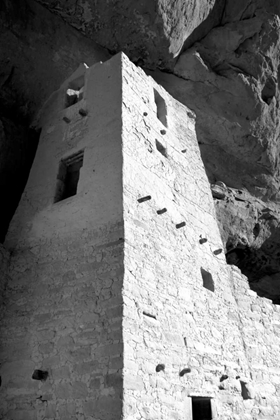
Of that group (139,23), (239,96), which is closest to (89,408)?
(139,23)

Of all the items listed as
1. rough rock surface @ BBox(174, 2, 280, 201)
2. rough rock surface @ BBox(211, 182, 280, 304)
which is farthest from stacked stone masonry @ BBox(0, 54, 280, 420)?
rough rock surface @ BBox(174, 2, 280, 201)

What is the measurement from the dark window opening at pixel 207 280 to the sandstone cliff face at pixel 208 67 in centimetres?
421

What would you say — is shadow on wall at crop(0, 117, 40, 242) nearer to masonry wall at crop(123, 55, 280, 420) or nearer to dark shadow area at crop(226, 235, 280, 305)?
masonry wall at crop(123, 55, 280, 420)

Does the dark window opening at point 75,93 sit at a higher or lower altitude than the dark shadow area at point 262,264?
higher

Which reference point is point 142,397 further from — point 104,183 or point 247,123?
point 247,123

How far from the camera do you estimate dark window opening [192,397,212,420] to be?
6.04 m

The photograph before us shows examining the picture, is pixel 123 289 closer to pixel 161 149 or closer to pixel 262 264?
pixel 161 149

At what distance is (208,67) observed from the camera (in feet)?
44.4

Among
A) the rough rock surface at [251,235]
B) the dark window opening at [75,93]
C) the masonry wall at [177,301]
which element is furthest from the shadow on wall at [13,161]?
the rough rock surface at [251,235]

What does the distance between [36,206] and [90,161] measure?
1.34 metres

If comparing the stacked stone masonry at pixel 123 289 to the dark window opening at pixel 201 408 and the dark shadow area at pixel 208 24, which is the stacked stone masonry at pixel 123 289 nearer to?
the dark window opening at pixel 201 408

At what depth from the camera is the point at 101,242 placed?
614 cm

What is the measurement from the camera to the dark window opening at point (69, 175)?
25.9 feet

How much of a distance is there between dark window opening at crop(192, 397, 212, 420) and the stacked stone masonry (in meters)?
0.05
